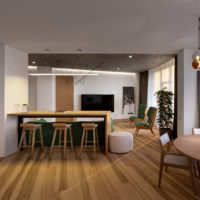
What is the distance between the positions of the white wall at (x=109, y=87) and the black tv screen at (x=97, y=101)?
9.4 inches

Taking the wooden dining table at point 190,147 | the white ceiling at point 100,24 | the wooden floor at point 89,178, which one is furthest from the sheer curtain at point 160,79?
the wooden dining table at point 190,147

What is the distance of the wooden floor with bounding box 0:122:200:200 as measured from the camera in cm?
226

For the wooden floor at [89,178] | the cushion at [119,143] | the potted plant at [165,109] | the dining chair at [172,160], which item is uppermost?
the potted plant at [165,109]

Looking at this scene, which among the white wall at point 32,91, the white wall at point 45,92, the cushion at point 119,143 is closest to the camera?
the cushion at point 119,143

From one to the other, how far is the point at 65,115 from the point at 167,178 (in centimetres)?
242

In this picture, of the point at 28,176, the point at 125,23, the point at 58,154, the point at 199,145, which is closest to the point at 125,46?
the point at 125,23

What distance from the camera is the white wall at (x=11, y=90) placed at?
3.79 metres

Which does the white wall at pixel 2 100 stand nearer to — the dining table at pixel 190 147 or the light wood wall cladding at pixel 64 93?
the dining table at pixel 190 147

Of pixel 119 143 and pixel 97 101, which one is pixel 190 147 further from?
pixel 97 101

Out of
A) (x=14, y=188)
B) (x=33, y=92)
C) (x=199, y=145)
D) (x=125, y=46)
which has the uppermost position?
(x=125, y=46)

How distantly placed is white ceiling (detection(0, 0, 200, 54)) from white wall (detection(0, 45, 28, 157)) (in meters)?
0.34

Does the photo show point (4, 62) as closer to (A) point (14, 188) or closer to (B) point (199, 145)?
(A) point (14, 188)

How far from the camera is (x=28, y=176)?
279cm

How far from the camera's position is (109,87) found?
8883 mm
